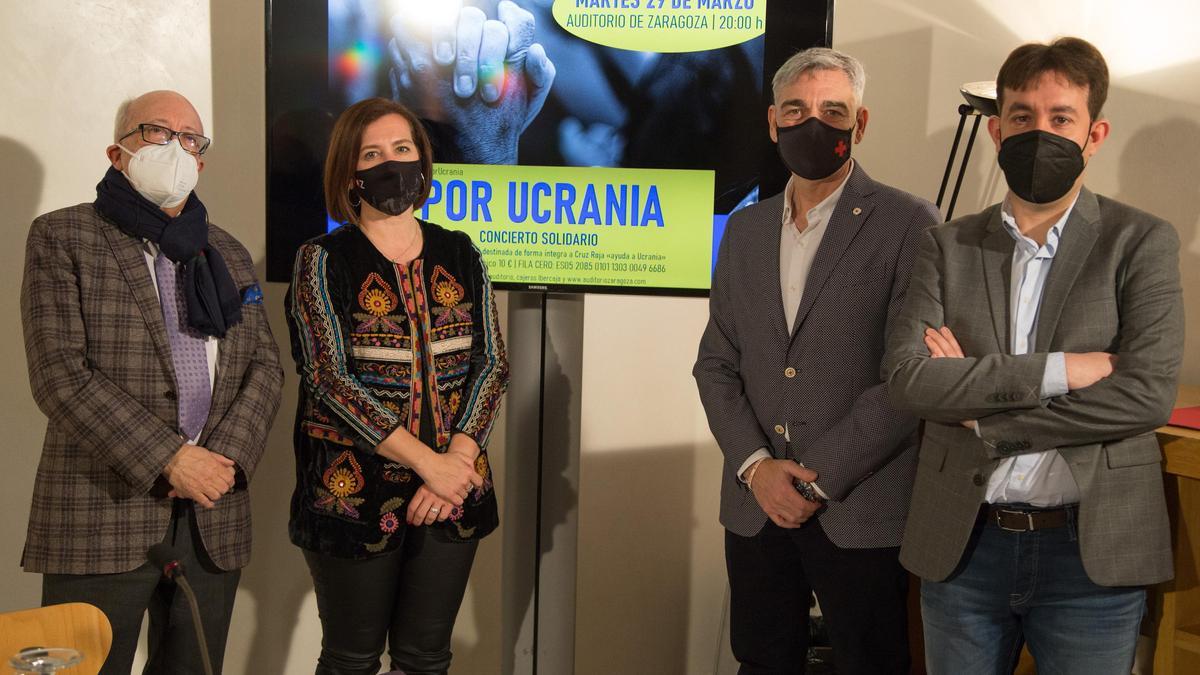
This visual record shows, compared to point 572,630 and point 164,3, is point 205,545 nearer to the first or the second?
point 572,630

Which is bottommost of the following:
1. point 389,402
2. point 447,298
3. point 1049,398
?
point 389,402

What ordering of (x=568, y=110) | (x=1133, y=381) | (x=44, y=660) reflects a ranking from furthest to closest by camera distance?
(x=568, y=110) < (x=1133, y=381) < (x=44, y=660)

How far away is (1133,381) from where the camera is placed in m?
1.90

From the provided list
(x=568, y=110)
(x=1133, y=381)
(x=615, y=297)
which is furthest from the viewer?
(x=615, y=297)

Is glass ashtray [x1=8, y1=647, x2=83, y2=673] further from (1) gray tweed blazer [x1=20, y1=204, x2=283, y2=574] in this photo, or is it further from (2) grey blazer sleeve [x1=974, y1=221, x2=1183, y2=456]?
(2) grey blazer sleeve [x1=974, y1=221, x2=1183, y2=456]

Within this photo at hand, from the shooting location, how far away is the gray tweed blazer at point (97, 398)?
93.3 inches

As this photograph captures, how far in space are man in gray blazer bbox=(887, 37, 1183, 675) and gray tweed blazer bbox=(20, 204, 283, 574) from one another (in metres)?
1.51

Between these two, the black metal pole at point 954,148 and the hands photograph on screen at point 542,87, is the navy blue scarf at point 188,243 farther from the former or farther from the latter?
the black metal pole at point 954,148

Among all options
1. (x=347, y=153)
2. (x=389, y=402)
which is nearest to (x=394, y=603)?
(x=389, y=402)

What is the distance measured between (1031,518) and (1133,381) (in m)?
0.29

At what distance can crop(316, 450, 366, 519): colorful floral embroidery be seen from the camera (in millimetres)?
2424

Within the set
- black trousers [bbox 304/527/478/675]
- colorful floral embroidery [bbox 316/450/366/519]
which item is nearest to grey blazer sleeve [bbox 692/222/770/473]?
black trousers [bbox 304/527/478/675]

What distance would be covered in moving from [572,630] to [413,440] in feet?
3.22

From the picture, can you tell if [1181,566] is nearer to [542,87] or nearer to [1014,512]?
[1014,512]
